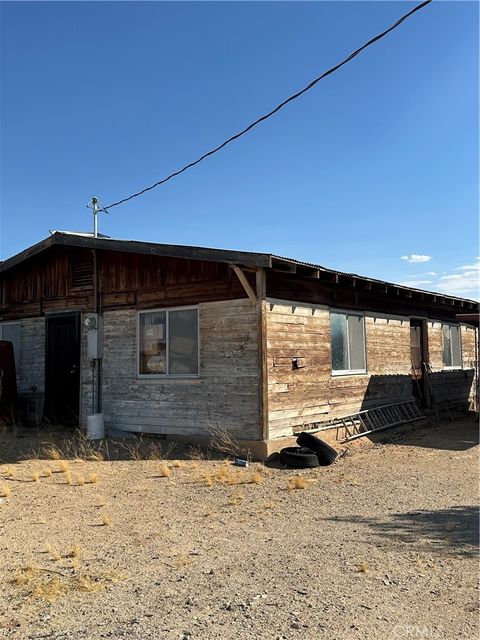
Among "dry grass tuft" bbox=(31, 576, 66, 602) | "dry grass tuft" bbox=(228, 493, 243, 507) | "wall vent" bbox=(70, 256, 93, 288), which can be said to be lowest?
"dry grass tuft" bbox=(228, 493, 243, 507)

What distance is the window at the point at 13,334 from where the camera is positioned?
44.8ft

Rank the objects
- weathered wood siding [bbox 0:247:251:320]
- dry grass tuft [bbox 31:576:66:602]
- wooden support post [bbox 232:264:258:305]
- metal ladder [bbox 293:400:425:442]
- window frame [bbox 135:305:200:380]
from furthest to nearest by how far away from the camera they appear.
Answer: metal ladder [bbox 293:400:425:442], window frame [bbox 135:305:200:380], weathered wood siding [bbox 0:247:251:320], wooden support post [bbox 232:264:258:305], dry grass tuft [bbox 31:576:66:602]

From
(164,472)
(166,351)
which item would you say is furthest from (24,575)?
(166,351)

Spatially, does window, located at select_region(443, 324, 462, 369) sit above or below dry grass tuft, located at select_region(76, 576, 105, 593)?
above

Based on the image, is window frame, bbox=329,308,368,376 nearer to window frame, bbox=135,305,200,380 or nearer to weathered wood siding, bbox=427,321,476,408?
window frame, bbox=135,305,200,380

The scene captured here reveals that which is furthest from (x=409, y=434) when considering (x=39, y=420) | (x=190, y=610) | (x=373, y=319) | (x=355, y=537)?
(x=190, y=610)

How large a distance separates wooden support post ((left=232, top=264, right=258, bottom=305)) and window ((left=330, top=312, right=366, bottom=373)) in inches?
97.8

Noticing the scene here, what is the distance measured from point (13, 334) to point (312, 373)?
307 inches

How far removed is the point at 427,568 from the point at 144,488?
4.09 metres

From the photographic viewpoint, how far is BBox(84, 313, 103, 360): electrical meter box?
1150 centimetres

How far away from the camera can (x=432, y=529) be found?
5.50m

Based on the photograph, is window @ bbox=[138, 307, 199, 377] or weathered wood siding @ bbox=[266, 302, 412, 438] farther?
window @ bbox=[138, 307, 199, 377]

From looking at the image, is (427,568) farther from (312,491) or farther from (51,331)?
(51,331)

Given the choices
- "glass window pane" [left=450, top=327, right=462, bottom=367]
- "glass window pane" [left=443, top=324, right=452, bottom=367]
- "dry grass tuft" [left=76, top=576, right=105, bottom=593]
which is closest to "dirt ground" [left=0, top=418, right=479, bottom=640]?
"dry grass tuft" [left=76, top=576, right=105, bottom=593]
